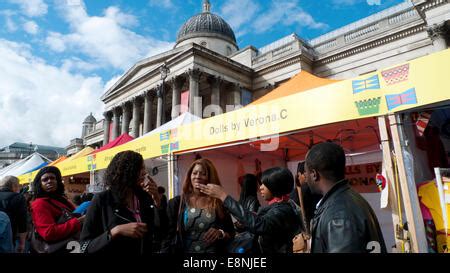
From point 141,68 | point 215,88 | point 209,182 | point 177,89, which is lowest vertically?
point 209,182

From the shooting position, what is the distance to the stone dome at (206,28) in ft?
136

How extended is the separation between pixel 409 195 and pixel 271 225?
2.12m

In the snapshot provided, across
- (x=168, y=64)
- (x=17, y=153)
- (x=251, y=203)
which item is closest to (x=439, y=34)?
(x=251, y=203)

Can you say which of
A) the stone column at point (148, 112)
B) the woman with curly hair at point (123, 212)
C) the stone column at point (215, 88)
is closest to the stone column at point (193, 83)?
the stone column at point (215, 88)

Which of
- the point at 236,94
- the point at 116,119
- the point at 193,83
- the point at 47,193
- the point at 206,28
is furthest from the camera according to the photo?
the point at 206,28

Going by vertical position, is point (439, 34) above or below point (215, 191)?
above

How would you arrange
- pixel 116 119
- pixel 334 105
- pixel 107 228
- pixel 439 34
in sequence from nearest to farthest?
pixel 107 228 → pixel 334 105 → pixel 439 34 → pixel 116 119

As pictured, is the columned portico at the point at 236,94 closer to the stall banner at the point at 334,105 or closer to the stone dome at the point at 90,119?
the stall banner at the point at 334,105

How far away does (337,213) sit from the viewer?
5.13 ft

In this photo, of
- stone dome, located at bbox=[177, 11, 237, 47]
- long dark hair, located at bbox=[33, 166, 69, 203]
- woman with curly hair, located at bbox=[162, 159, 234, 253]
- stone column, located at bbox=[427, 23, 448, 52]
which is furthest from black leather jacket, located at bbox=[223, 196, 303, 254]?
stone dome, located at bbox=[177, 11, 237, 47]

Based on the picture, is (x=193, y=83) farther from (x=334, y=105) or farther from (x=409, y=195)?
(x=409, y=195)

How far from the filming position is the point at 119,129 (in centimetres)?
3703

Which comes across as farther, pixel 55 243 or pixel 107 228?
pixel 55 243

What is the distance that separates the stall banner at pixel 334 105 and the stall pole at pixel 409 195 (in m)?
0.26
